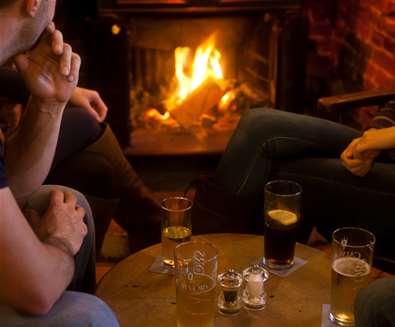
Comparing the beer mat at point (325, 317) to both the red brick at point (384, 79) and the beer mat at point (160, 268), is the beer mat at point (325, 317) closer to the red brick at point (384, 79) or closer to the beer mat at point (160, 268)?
the beer mat at point (160, 268)

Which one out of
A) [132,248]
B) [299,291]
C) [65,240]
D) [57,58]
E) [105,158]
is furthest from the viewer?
[132,248]

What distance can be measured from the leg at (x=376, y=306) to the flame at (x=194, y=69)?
191 centimetres

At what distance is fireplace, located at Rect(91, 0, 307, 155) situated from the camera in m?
2.72

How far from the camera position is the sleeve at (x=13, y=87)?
6.64ft

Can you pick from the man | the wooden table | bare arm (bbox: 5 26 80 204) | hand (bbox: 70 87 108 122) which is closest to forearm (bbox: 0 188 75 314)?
the man

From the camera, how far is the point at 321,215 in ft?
6.04

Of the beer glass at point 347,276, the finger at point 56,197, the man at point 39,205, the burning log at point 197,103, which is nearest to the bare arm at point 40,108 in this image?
the man at point 39,205

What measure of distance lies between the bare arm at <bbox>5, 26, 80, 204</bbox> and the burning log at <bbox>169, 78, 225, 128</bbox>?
143cm

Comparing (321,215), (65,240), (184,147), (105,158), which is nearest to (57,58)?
(65,240)

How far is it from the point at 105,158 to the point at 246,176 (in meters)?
0.44

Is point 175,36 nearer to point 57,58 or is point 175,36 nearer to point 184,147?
point 184,147

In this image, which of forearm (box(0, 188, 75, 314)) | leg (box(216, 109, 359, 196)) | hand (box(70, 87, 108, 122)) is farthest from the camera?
hand (box(70, 87, 108, 122))

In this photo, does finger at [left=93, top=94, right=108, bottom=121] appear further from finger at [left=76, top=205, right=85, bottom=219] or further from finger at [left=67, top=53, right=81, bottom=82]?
finger at [left=76, top=205, right=85, bottom=219]

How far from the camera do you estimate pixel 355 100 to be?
205 centimetres
